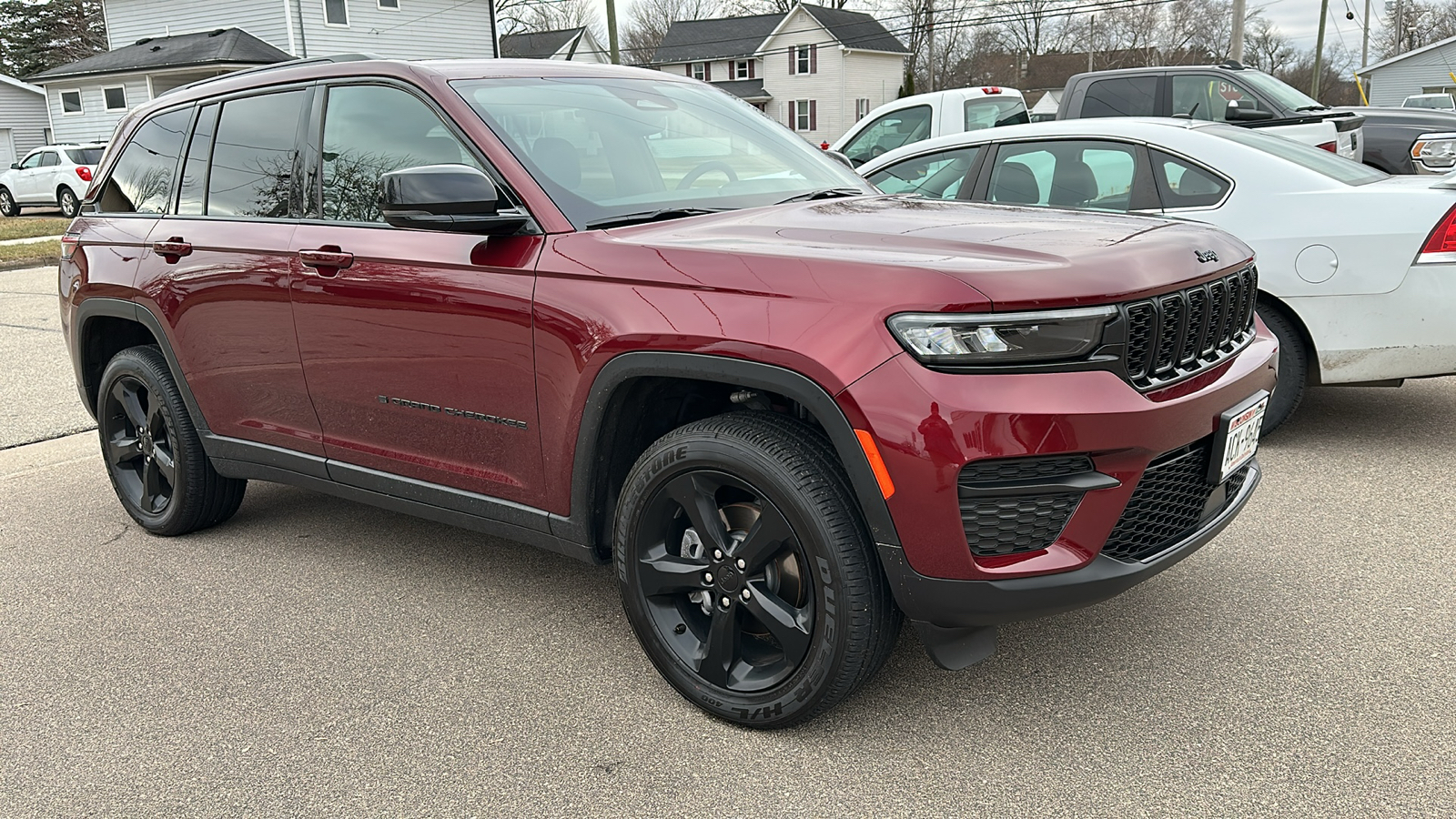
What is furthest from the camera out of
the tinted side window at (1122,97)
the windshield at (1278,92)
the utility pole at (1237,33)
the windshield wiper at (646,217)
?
the utility pole at (1237,33)

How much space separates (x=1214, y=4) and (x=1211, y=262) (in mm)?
69016

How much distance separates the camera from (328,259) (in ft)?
11.8

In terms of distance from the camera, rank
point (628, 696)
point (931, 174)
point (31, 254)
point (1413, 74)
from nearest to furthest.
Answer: point (628, 696), point (931, 174), point (31, 254), point (1413, 74)

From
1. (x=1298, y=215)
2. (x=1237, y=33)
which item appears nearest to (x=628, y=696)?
(x=1298, y=215)

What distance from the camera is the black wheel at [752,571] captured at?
2654mm

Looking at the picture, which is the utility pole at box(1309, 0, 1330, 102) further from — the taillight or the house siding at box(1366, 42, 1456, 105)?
the taillight

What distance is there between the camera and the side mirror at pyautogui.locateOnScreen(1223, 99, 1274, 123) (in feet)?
30.0

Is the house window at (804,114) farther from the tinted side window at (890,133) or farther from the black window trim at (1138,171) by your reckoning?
the black window trim at (1138,171)

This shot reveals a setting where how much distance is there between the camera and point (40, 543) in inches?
183

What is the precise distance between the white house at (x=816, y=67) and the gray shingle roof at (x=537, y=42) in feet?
24.8

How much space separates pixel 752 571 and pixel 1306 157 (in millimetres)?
4250

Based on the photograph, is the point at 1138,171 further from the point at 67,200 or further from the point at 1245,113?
the point at 67,200

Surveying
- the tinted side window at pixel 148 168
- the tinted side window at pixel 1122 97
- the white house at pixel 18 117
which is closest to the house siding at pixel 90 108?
the white house at pixel 18 117

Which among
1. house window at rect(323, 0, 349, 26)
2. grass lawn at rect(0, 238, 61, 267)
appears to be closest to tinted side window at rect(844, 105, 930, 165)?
grass lawn at rect(0, 238, 61, 267)
